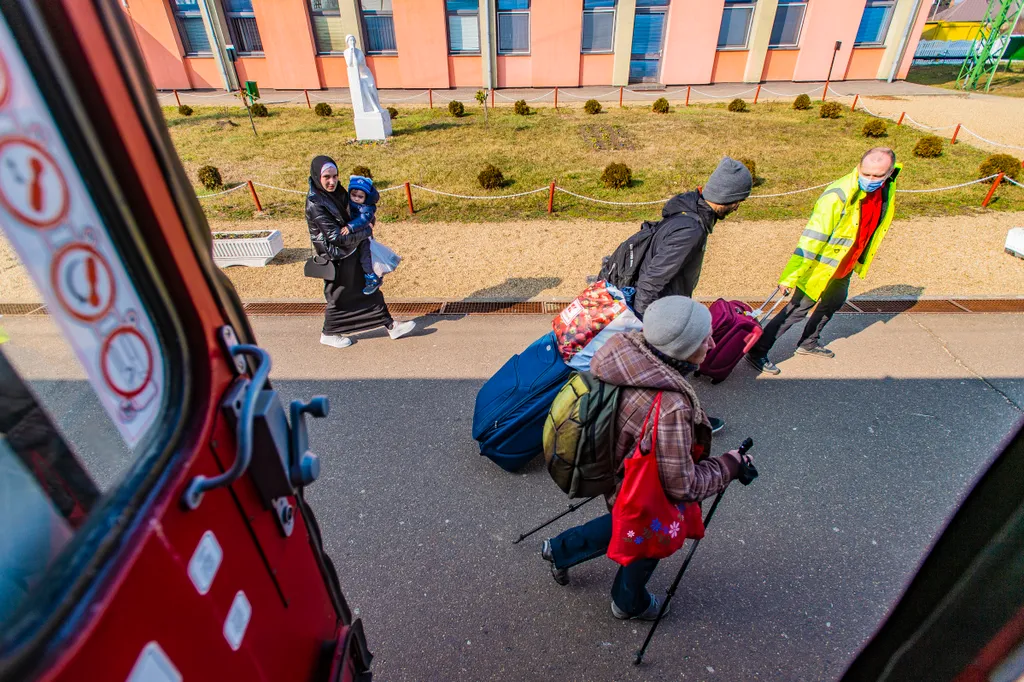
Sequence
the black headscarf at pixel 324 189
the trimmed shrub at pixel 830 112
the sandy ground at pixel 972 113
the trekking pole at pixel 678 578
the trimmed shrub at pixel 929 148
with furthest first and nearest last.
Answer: the trimmed shrub at pixel 830 112 → the sandy ground at pixel 972 113 → the trimmed shrub at pixel 929 148 → the black headscarf at pixel 324 189 → the trekking pole at pixel 678 578

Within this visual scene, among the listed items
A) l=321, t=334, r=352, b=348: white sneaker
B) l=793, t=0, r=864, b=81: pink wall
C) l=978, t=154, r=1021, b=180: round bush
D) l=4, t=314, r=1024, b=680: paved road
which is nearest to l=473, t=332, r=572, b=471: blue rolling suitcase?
l=4, t=314, r=1024, b=680: paved road

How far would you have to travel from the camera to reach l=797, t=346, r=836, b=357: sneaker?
532 centimetres

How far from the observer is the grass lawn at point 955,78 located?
2083 centimetres

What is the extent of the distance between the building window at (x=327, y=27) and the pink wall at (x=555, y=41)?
721 centimetres

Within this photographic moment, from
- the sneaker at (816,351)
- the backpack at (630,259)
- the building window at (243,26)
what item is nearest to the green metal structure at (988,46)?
the sneaker at (816,351)

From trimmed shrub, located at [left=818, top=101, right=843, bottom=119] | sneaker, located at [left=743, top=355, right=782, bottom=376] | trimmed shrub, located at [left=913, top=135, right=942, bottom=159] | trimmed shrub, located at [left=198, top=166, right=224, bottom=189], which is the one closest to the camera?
sneaker, located at [left=743, top=355, right=782, bottom=376]

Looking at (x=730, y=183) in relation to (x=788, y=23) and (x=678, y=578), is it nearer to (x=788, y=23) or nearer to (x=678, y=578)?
(x=678, y=578)

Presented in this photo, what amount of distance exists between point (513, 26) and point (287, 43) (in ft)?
28.2

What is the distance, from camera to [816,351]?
5344 mm

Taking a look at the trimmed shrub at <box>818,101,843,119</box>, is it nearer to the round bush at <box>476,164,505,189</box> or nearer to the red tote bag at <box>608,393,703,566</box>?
the round bush at <box>476,164,505,189</box>

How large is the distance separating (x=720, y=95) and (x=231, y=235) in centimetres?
1832

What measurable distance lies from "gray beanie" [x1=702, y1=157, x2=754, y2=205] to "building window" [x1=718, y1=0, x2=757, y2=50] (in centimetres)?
2050

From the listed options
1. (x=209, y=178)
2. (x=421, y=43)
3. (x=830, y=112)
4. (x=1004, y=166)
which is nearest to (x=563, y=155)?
(x=209, y=178)

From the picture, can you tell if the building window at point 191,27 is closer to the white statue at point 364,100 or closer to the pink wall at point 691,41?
the white statue at point 364,100
